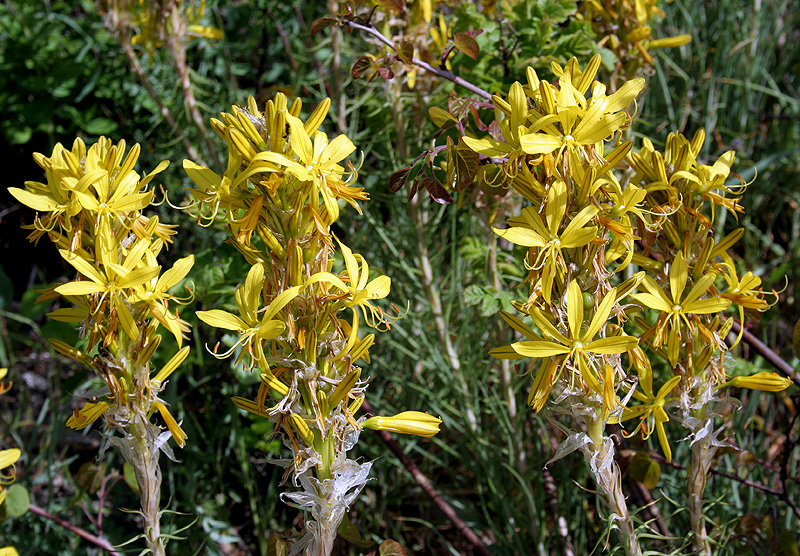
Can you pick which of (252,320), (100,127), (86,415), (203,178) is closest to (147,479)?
(86,415)

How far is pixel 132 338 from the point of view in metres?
0.89

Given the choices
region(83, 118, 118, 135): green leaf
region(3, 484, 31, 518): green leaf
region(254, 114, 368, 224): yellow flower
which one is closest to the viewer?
region(254, 114, 368, 224): yellow flower

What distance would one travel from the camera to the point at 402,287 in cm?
203

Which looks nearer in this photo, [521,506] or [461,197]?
[461,197]

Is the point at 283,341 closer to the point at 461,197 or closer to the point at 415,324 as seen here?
the point at 461,197

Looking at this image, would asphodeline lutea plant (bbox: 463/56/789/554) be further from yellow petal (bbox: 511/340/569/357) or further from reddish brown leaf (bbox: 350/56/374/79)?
reddish brown leaf (bbox: 350/56/374/79)

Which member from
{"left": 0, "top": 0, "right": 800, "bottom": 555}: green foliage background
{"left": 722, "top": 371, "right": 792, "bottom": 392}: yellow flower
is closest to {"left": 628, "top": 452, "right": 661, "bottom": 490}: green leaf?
{"left": 0, "top": 0, "right": 800, "bottom": 555}: green foliage background

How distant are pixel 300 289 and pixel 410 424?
0.84 feet

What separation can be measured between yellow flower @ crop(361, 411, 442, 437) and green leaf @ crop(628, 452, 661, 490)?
559 mm

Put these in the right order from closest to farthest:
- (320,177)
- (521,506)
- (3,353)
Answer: (320,177), (521,506), (3,353)

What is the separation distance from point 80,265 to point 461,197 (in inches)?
28.4

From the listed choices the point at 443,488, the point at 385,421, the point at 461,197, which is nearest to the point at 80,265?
the point at 385,421

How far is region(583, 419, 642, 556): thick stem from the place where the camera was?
0.90 m

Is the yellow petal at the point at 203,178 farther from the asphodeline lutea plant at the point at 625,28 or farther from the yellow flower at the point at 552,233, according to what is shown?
the asphodeline lutea plant at the point at 625,28
